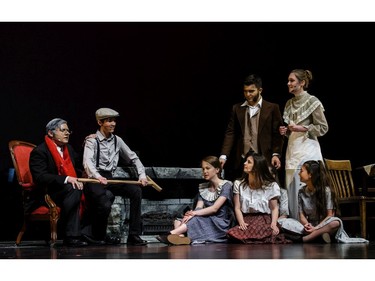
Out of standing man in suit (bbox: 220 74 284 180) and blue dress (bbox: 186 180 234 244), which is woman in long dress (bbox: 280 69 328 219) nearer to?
standing man in suit (bbox: 220 74 284 180)

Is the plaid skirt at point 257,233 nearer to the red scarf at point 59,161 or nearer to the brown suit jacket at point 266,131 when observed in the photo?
the brown suit jacket at point 266,131

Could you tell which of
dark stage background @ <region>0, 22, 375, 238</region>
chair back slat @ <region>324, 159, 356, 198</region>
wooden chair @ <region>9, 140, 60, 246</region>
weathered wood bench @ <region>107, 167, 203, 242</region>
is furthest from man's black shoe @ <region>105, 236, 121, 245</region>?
chair back slat @ <region>324, 159, 356, 198</region>

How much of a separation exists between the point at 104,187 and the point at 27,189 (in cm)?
75

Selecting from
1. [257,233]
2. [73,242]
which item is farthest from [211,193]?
[73,242]

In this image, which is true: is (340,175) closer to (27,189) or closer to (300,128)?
(300,128)

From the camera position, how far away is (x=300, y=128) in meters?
6.78

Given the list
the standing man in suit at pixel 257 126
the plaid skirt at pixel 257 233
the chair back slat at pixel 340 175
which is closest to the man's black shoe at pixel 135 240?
the plaid skirt at pixel 257 233

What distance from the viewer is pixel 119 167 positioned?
7184 millimetres

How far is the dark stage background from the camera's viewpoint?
8.20 m

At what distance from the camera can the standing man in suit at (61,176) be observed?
649 centimetres

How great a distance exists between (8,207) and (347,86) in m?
4.10

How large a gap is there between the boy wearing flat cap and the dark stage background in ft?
4.44

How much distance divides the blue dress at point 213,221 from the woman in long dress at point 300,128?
612mm

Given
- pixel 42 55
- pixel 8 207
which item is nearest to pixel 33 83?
pixel 42 55
